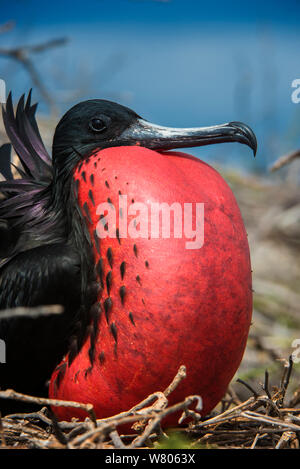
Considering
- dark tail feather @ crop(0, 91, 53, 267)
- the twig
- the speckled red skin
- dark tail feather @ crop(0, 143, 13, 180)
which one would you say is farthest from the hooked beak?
the twig

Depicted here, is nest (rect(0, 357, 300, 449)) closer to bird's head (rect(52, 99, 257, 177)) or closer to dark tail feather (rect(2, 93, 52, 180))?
bird's head (rect(52, 99, 257, 177))

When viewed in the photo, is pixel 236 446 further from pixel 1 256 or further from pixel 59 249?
pixel 1 256

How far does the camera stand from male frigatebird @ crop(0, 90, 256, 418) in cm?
161

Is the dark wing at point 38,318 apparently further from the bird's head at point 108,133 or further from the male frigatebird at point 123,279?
the bird's head at point 108,133

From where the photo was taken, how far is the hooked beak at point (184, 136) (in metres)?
1.85

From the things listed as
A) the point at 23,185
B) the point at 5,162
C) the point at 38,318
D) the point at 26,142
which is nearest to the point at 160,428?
the point at 38,318


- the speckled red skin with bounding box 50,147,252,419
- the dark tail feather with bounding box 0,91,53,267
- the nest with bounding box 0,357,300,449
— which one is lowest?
the nest with bounding box 0,357,300,449

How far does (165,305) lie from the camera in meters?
1.60

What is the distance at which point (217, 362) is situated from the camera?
1.68 m

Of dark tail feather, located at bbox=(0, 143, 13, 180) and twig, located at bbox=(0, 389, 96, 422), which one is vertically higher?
dark tail feather, located at bbox=(0, 143, 13, 180)

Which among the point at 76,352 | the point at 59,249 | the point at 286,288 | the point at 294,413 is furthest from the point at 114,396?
the point at 286,288

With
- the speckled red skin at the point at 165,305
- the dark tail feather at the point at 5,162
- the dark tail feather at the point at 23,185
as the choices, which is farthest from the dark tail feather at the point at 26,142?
the speckled red skin at the point at 165,305

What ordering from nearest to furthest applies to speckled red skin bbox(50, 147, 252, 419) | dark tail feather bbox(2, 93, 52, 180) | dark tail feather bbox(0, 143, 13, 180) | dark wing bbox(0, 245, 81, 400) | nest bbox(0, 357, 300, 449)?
nest bbox(0, 357, 300, 449) < speckled red skin bbox(50, 147, 252, 419) < dark wing bbox(0, 245, 81, 400) < dark tail feather bbox(2, 93, 52, 180) < dark tail feather bbox(0, 143, 13, 180)

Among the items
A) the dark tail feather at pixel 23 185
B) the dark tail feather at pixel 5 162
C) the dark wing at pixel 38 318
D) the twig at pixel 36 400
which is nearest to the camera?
the twig at pixel 36 400
